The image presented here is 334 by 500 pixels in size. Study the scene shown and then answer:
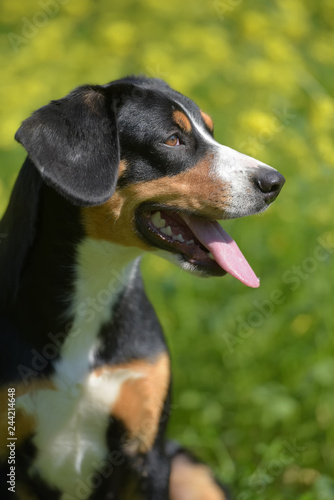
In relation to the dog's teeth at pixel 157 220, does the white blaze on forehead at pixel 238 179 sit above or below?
above

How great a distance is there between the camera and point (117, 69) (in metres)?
5.21

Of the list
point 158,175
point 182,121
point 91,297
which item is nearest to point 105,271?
point 91,297

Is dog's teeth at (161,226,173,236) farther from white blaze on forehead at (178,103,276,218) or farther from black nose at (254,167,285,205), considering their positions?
black nose at (254,167,285,205)

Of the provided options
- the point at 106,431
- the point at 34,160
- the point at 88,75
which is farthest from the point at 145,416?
the point at 88,75

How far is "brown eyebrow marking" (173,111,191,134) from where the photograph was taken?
9.26 feet

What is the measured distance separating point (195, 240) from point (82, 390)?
2.44 feet

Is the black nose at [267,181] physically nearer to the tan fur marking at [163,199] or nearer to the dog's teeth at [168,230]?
the tan fur marking at [163,199]

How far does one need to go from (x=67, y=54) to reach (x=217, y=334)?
229cm

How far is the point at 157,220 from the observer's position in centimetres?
281

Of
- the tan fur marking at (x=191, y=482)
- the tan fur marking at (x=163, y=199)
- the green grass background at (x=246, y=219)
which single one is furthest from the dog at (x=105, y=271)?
the green grass background at (x=246, y=219)

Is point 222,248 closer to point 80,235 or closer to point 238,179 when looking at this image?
point 238,179

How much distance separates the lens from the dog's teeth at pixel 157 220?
2.81m

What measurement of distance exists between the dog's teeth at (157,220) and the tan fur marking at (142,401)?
1.85 feet

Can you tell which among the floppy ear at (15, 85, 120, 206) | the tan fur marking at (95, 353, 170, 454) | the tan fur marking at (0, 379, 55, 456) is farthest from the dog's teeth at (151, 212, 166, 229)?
the tan fur marking at (0, 379, 55, 456)
